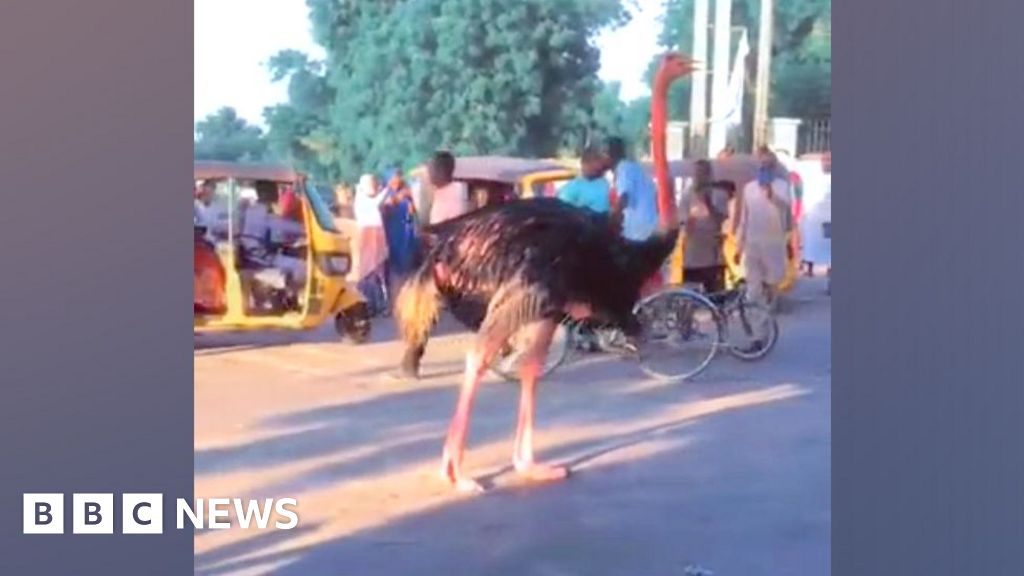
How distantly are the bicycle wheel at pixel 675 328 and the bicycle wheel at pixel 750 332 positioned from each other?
0.05 m

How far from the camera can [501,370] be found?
4.01 meters

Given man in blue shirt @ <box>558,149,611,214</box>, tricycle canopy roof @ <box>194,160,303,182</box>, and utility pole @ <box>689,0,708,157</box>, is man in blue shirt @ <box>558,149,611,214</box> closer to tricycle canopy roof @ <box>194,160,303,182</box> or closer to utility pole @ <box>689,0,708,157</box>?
utility pole @ <box>689,0,708,157</box>

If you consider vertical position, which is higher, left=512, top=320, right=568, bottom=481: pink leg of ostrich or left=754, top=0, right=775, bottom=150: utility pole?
left=754, top=0, right=775, bottom=150: utility pole

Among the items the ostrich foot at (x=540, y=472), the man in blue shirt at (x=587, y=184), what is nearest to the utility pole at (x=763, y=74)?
the man in blue shirt at (x=587, y=184)

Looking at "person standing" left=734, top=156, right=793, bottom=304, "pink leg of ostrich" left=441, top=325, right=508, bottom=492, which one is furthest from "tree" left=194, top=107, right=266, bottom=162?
"person standing" left=734, top=156, right=793, bottom=304

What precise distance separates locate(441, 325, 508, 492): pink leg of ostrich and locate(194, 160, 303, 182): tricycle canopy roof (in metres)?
0.62

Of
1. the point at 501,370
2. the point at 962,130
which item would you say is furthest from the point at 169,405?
the point at 962,130

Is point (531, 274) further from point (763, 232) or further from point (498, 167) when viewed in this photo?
point (763, 232)

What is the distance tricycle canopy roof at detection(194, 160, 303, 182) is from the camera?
391cm

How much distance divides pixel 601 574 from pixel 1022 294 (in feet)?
4.29

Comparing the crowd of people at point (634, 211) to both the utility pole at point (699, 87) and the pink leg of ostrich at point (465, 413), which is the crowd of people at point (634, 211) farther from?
the pink leg of ostrich at point (465, 413)

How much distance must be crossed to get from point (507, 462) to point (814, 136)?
1.13 m

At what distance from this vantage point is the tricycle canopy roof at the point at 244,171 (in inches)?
154

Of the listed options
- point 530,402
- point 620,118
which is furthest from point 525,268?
point 620,118
